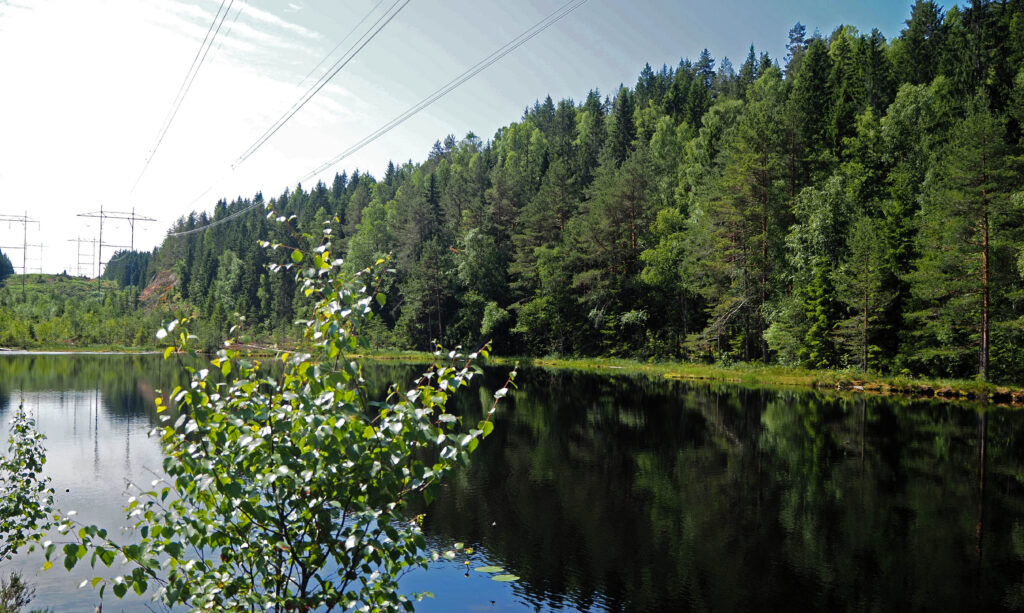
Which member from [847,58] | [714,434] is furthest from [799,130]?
[714,434]

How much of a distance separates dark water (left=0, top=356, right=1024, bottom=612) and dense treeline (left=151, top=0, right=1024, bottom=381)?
1023 cm

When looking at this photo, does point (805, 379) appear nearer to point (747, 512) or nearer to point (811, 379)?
point (811, 379)

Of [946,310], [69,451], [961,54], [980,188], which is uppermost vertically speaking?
Result: [961,54]

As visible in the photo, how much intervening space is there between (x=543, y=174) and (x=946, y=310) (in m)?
58.2

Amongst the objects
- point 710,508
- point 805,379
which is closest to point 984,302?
point 805,379

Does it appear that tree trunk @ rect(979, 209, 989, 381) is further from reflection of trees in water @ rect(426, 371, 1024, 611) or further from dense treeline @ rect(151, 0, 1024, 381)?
reflection of trees in water @ rect(426, 371, 1024, 611)

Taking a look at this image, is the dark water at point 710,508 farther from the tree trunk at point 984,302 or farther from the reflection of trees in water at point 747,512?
the tree trunk at point 984,302

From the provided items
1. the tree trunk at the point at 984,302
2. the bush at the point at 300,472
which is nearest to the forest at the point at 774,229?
the tree trunk at the point at 984,302

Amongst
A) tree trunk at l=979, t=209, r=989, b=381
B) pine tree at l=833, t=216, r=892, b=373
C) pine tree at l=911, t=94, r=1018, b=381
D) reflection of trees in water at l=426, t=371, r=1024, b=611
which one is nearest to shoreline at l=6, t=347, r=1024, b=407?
tree trunk at l=979, t=209, r=989, b=381

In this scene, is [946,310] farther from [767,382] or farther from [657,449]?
[657,449]

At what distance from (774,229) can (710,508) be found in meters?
41.9

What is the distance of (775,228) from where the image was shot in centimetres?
5112

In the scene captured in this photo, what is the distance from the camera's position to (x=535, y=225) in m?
72.8

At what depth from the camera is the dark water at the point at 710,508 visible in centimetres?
1008
